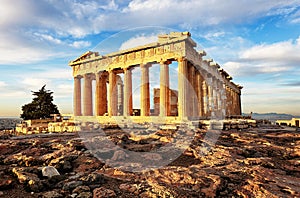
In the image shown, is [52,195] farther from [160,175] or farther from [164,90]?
[164,90]

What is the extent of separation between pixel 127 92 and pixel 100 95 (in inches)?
277

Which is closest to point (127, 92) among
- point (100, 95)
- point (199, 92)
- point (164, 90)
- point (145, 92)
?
point (145, 92)

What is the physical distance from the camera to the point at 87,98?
36000 mm

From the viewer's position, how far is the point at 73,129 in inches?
900

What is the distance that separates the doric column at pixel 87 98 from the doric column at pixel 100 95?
191 cm

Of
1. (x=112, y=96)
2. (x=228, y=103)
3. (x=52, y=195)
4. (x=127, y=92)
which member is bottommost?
(x=52, y=195)

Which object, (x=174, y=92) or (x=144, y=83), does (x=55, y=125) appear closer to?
(x=144, y=83)

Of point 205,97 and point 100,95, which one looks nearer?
point 205,97

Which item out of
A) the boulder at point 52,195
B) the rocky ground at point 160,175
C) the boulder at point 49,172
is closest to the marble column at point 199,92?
the rocky ground at point 160,175

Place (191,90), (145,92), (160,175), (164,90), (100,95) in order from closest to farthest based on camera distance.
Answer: (160,175), (164,90), (145,92), (191,90), (100,95)

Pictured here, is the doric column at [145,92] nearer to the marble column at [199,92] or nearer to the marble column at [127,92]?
the marble column at [127,92]

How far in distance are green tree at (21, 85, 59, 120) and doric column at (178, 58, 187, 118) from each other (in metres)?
26.8

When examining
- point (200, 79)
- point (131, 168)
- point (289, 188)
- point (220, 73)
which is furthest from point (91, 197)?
point (220, 73)

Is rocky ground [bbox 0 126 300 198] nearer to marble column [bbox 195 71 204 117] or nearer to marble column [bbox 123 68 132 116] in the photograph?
marble column [bbox 123 68 132 116]
